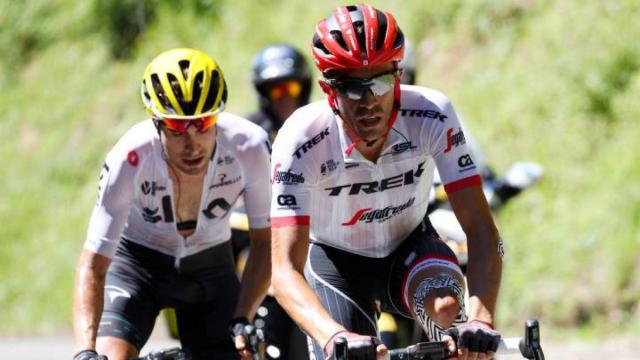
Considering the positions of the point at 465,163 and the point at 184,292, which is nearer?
the point at 465,163

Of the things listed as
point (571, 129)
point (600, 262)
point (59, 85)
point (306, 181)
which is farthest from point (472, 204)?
point (59, 85)

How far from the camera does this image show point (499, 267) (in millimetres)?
5121

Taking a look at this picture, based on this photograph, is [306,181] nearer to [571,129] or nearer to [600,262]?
[600,262]

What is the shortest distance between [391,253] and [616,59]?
23.6ft

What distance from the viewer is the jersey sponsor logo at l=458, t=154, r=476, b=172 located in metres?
5.32

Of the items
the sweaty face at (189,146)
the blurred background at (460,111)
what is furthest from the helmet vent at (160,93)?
the blurred background at (460,111)

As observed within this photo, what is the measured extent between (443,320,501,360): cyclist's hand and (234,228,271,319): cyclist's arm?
1.59 m

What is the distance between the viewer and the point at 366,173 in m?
5.54

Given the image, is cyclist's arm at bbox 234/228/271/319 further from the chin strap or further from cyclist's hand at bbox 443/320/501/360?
cyclist's hand at bbox 443/320/501/360

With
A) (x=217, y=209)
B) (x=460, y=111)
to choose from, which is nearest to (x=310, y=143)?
(x=217, y=209)

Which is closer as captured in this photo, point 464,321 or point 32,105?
point 464,321

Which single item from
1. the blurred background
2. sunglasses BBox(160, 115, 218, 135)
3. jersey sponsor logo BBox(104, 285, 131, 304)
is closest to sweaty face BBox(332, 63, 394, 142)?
sunglasses BBox(160, 115, 218, 135)

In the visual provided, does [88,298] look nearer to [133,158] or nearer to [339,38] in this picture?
[133,158]

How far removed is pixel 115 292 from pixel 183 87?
1.16 m
